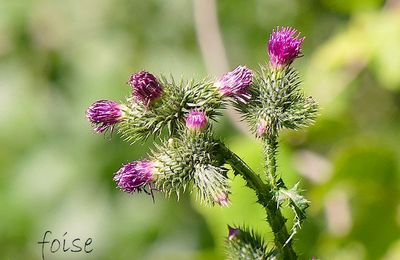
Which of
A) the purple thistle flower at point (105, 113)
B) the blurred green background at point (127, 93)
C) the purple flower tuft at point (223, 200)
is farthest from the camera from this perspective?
the blurred green background at point (127, 93)

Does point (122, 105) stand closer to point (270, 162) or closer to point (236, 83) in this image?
point (236, 83)

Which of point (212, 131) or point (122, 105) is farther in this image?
point (122, 105)

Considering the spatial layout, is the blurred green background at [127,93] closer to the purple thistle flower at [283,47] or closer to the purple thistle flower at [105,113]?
the purple thistle flower at [283,47]

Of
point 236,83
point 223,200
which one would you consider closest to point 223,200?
point 223,200

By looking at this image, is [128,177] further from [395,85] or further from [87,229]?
[87,229]

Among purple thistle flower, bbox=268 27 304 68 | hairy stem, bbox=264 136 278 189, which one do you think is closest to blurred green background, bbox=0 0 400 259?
purple thistle flower, bbox=268 27 304 68

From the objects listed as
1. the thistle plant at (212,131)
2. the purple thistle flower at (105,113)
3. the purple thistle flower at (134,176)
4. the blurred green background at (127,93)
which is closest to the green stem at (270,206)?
the thistle plant at (212,131)
